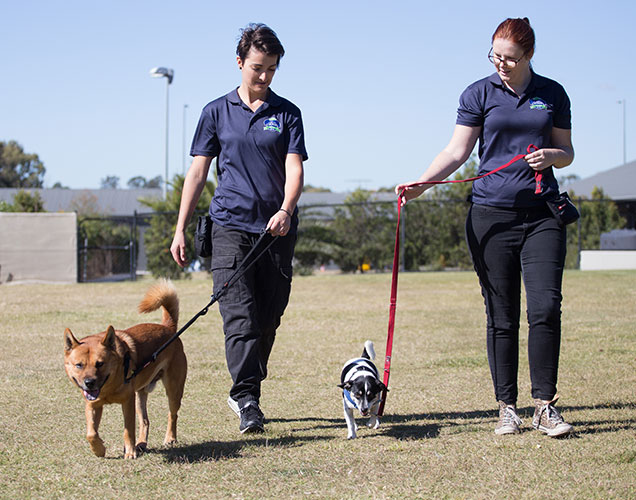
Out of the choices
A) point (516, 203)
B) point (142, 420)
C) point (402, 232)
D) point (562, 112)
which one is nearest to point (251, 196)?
point (142, 420)

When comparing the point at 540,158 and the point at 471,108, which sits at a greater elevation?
the point at 471,108

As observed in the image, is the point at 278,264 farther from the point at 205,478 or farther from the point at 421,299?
the point at 421,299

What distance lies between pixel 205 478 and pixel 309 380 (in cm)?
277

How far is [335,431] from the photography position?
4.51 m

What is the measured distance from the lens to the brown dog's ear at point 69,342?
148 inches

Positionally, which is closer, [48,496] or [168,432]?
[48,496]

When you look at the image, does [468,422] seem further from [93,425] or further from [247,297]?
[93,425]

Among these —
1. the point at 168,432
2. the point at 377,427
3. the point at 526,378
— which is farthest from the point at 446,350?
the point at 168,432

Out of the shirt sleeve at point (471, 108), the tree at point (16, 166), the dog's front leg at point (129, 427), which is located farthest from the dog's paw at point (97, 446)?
the tree at point (16, 166)

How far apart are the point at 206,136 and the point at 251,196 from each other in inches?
19.5

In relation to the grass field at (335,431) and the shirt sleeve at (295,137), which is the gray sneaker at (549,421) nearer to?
the grass field at (335,431)

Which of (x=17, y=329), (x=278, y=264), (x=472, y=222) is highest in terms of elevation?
(x=472, y=222)

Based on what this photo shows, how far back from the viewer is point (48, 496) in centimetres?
330

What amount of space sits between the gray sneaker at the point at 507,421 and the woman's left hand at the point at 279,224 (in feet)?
5.32
